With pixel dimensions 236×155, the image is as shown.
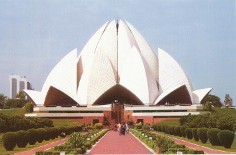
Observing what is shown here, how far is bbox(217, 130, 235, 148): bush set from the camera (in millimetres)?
15663

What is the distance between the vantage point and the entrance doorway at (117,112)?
44281mm

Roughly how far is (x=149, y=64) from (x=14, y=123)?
26113mm

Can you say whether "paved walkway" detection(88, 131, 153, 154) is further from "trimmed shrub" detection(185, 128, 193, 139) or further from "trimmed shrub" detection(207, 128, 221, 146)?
"trimmed shrub" detection(185, 128, 193, 139)

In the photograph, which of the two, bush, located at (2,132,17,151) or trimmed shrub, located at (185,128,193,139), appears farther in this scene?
trimmed shrub, located at (185,128,193,139)

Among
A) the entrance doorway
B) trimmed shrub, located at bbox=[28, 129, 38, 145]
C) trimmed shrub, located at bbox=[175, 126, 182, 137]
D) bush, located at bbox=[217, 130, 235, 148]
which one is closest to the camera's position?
bush, located at bbox=[217, 130, 235, 148]

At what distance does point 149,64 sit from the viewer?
47562 mm

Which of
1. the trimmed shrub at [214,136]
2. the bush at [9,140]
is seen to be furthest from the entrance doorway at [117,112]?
the bush at [9,140]

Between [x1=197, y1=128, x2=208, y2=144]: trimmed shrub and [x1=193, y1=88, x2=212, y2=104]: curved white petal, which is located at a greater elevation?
[x1=193, y1=88, x2=212, y2=104]: curved white petal

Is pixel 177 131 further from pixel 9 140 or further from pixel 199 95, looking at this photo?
pixel 199 95

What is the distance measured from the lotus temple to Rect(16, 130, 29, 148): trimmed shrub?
24946mm

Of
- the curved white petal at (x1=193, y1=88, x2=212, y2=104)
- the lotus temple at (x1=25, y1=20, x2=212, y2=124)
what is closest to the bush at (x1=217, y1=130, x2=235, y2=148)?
the lotus temple at (x1=25, y1=20, x2=212, y2=124)

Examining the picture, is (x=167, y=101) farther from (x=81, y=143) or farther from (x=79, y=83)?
(x=81, y=143)

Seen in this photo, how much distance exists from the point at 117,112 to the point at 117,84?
3.02 m

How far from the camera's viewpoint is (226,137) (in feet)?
52.0
